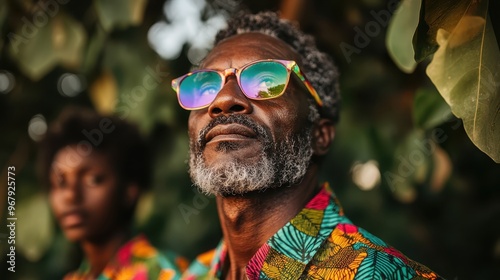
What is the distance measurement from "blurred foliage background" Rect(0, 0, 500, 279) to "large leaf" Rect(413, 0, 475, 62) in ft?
4.73

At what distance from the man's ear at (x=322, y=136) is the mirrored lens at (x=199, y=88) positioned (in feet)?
1.00

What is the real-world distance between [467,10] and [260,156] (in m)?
0.58

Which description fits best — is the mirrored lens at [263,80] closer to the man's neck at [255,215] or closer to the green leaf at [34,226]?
the man's neck at [255,215]

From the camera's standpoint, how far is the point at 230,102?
6.17 ft

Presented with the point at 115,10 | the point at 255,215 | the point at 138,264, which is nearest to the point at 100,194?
the point at 138,264

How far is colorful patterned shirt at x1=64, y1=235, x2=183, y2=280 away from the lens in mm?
2758

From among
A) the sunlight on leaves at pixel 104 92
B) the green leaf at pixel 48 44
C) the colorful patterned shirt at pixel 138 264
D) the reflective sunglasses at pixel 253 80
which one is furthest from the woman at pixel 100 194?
the reflective sunglasses at pixel 253 80

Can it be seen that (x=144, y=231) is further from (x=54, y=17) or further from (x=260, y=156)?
(x=260, y=156)

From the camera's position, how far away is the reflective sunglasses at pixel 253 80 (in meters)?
1.90

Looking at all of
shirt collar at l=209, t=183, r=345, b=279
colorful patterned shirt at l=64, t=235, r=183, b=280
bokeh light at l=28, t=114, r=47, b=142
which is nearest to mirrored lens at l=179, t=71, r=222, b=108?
shirt collar at l=209, t=183, r=345, b=279

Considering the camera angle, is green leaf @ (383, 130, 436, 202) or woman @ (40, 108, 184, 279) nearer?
woman @ (40, 108, 184, 279)

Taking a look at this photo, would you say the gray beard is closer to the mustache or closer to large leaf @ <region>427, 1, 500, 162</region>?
the mustache

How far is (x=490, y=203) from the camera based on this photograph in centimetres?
344

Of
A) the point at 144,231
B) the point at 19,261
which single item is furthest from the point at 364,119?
the point at 19,261
